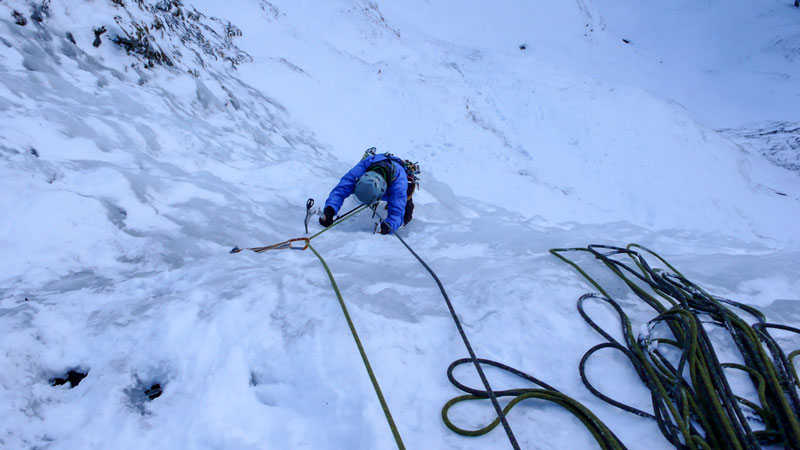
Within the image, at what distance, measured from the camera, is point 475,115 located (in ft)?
35.8

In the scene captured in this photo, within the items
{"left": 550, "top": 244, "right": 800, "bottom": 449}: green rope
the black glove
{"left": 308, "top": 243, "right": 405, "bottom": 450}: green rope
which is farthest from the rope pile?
the black glove

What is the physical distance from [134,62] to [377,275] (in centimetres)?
467

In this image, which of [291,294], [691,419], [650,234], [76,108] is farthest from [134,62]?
[650,234]

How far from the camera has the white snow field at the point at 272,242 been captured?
1779mm

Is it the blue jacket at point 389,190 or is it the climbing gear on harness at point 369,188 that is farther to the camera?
the blue jacket at point 389,190

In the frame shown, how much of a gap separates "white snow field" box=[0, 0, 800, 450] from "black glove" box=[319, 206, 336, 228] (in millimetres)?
92

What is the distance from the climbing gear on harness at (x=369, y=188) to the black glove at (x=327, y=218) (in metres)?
0.37

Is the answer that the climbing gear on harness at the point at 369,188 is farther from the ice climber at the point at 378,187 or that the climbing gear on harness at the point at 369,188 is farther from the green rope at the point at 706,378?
the green rope at the point at 706,378

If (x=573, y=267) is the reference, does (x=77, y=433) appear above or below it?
below

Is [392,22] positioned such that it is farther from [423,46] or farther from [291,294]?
[291,294]

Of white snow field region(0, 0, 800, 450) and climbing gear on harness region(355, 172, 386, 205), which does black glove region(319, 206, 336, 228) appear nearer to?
white snow field region(0, 0, 800, 450)

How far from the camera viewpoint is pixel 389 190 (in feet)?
15.1

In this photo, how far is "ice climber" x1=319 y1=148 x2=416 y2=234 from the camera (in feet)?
13.8

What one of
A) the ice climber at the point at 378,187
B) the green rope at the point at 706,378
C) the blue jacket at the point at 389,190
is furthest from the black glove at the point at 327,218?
the green rope at the point at 706,378
